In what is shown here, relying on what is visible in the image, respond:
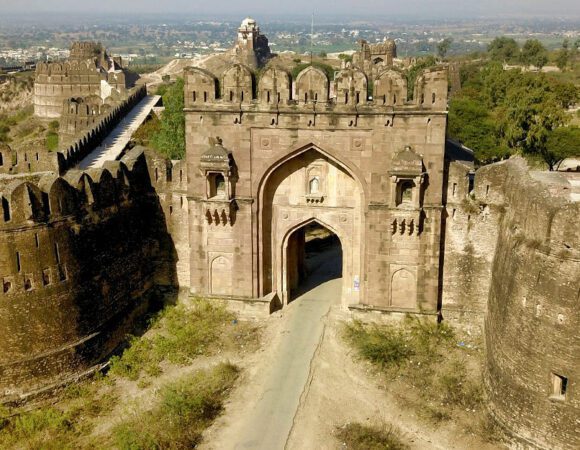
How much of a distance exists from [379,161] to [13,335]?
12.4 meters

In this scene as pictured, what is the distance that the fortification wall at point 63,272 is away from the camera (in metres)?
18.9

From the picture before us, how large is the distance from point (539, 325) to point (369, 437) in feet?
17.4

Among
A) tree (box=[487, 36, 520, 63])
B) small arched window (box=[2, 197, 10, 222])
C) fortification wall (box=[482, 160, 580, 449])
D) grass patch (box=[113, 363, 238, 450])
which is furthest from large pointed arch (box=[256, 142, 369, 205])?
tree (box=[487, 36, 520, 63])

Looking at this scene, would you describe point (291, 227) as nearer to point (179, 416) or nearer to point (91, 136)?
point (179, 416)

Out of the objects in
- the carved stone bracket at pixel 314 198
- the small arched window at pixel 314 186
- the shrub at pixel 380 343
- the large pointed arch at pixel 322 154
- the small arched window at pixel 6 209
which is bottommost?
the shrub at pixel 380 343

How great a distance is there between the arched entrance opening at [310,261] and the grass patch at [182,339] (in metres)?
2.79

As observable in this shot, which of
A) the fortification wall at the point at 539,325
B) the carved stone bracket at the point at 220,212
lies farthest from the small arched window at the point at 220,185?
the fortification wall at the point at 539,325

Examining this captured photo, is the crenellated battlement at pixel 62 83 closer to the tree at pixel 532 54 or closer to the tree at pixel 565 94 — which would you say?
the tree at pixel 565 94

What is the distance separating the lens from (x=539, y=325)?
17.1 m

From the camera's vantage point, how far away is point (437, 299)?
22797mm

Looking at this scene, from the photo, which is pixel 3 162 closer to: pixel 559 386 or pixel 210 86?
pixel 210 86

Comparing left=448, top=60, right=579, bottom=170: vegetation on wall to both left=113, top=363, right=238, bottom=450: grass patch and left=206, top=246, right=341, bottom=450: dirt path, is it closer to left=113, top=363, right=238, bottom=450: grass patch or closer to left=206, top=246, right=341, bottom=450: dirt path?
left=206, top=246, right=341, bottom=450: dirt path

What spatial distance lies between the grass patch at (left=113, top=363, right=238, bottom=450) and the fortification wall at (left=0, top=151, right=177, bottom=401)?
328 cm

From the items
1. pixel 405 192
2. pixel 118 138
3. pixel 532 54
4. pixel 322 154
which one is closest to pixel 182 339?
pixel 322 154
